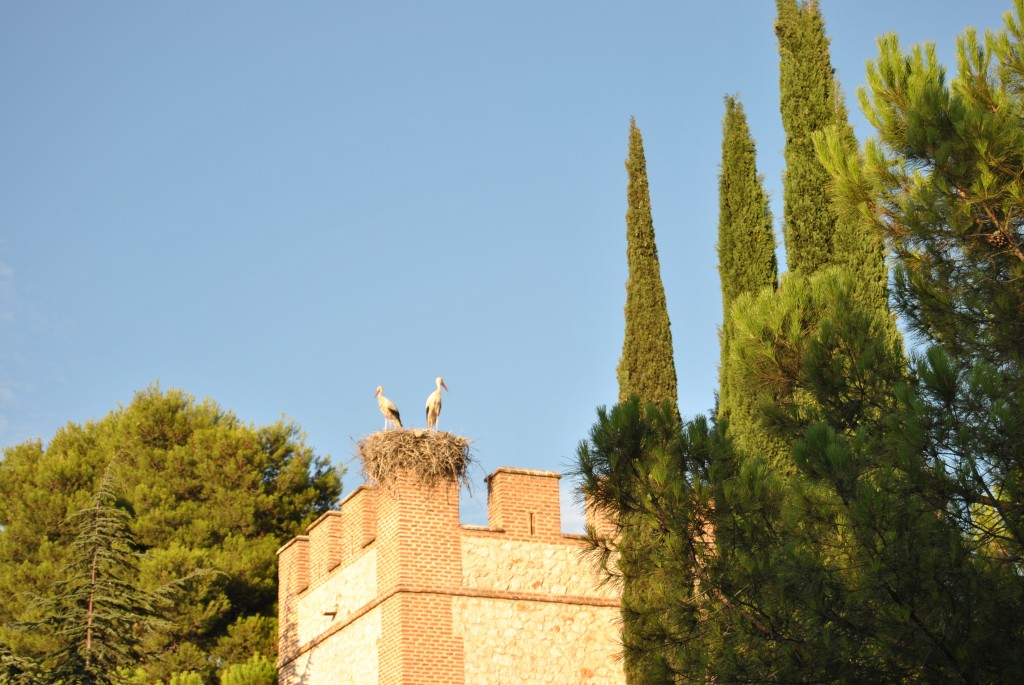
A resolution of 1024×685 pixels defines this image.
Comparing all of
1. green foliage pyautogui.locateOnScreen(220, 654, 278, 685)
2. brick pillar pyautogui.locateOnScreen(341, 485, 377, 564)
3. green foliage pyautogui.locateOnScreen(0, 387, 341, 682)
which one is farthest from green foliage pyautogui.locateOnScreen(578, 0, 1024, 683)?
green foliage pyautogui.locateOnScreen(0, 387, 341, 682)

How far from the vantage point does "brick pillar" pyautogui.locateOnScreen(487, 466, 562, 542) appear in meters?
14.9

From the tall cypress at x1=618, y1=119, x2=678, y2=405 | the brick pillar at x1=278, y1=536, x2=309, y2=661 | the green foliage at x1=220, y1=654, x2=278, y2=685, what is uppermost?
the tall cypress at x1=618, y1=119, x2=678, y2=405

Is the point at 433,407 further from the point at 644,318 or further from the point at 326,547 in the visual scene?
the point at 644,318

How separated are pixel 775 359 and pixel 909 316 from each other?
1.27 meters

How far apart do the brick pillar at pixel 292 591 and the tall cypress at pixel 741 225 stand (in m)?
6.63

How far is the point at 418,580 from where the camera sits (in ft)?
46.1

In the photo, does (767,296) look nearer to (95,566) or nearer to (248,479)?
(95,566)

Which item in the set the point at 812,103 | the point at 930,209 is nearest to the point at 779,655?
the point at 930,209

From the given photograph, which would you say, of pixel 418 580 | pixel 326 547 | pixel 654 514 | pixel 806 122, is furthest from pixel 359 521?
pixel 806 122

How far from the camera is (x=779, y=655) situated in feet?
28.7

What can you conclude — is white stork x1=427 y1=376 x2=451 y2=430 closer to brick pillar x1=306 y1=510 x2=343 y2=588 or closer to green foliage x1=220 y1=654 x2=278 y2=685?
brick pillar x1=306 y1=510 x2=343 y2=588

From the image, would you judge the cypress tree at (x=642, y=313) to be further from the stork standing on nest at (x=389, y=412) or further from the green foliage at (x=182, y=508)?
the green foliage at (x=182, y=508)

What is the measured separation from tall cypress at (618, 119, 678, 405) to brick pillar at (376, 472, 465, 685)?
521cm

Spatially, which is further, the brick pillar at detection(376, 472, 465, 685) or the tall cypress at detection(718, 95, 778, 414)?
the tall cypress at detection(718, 95, 778, 414)
